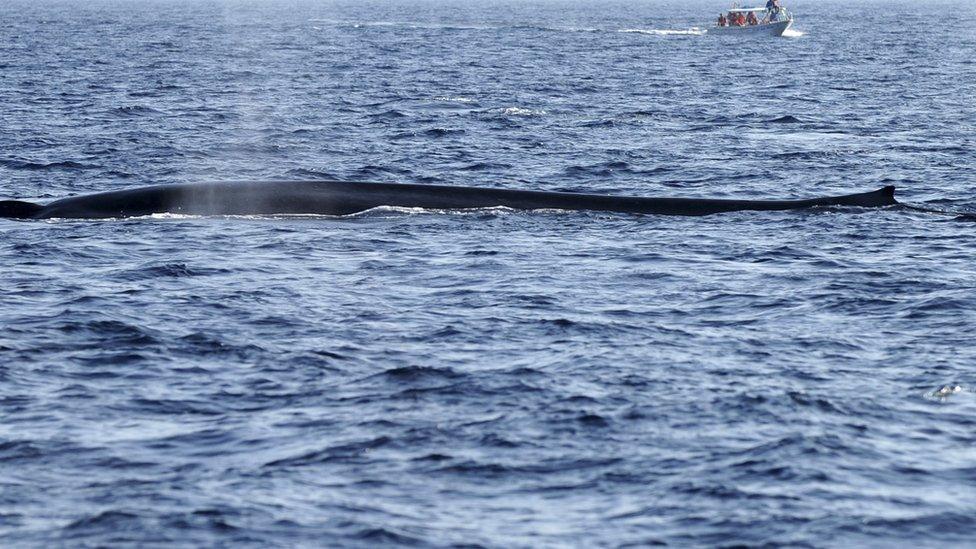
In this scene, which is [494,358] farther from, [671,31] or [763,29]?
[671,31]

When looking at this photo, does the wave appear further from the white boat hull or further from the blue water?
the blue water

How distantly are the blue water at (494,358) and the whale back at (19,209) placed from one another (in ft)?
2.98

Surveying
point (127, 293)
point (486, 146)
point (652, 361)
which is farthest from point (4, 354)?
point (486, 146)

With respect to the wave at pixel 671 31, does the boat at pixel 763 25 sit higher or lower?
higher

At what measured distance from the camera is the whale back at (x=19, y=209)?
96.1 ft

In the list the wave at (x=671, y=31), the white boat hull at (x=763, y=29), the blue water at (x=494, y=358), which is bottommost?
the wave at (x=671, y=31)

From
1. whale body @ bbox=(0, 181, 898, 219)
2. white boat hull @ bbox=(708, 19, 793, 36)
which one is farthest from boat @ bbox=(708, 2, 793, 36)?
whale body @ bbox=(0, 181, 898, 219)

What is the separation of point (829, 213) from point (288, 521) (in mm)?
18880

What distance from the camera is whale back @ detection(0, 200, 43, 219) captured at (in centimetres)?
2928

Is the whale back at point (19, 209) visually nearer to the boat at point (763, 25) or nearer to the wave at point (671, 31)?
the boat at point (763, 25)

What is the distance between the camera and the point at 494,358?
752 inches

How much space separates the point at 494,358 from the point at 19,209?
1383 centimetres

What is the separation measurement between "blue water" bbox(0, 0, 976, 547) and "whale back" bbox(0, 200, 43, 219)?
0.91m

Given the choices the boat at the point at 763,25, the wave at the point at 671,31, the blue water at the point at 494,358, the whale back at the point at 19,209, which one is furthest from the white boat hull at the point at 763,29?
the whale back at the point at 19,209
